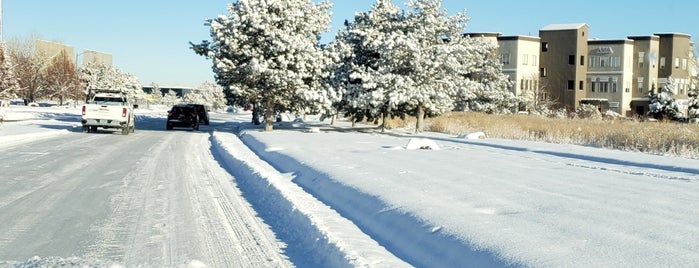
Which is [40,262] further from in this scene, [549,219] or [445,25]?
[445,25]

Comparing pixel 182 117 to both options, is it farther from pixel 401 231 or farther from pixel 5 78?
pixel 401 231

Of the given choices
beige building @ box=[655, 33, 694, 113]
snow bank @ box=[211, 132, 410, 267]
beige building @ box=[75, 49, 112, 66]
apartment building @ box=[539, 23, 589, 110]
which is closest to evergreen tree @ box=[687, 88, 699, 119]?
apartment building @ box=[539, 23, 589, 110]

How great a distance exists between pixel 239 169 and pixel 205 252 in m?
8.60

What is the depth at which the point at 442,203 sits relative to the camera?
913cm

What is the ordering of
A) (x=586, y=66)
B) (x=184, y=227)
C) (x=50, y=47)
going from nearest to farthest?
(x=184, y=227) < (x=586, y=66) < (x=50, y=47)

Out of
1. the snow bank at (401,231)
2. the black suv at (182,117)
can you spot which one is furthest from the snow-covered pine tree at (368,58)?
the snow bank at (401,231)

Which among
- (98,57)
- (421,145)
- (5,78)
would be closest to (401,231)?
(421,145)

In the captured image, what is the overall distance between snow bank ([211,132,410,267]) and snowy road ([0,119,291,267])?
0.81 feet

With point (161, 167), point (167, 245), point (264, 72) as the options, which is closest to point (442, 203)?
point (167, 245)

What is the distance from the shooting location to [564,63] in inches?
2867

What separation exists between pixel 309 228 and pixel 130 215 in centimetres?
279

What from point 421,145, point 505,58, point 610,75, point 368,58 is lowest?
point 421,145

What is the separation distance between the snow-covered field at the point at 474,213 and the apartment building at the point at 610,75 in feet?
204

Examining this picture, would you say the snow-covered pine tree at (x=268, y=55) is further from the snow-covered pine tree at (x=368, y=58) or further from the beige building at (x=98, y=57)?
the beige building at (x=98, y=57)
